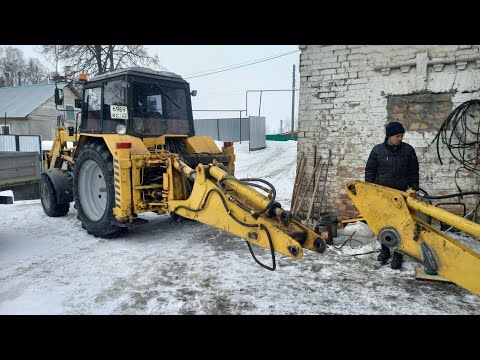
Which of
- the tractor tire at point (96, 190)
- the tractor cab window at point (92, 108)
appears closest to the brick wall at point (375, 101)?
the tractor tire at point (96, 190)

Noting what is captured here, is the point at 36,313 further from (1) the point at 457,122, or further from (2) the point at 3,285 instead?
(1) the point at 457,122

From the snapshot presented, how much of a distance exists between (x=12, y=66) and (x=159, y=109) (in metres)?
37.6

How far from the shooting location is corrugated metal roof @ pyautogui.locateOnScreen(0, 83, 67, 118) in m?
22.5

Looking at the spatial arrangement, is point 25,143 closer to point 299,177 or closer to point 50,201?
point 50,201

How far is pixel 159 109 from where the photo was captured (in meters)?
5.69

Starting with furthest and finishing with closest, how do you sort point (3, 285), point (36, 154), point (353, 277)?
point (36, 154) < point (353, 277) < point (3, 285)

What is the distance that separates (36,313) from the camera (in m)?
3.12

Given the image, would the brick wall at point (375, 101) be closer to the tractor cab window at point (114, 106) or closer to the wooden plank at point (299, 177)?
the wooden plank at point (299, 177)

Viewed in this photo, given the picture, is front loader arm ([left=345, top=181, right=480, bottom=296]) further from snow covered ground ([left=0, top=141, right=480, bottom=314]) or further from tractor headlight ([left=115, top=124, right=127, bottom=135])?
tractor headlight ([left=115, top=124, right=127, bottom=135])

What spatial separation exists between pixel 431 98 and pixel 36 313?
5805 mm

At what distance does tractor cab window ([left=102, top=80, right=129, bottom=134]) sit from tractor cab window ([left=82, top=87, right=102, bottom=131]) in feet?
0.51

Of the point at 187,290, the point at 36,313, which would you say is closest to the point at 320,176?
the point at 187,290

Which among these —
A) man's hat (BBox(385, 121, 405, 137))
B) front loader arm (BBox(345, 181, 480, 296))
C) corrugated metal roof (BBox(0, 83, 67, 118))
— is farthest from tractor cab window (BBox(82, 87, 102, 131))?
corrugated metal roof (BBox(0, 83, 67, 118))

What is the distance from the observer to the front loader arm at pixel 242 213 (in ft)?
10.5
